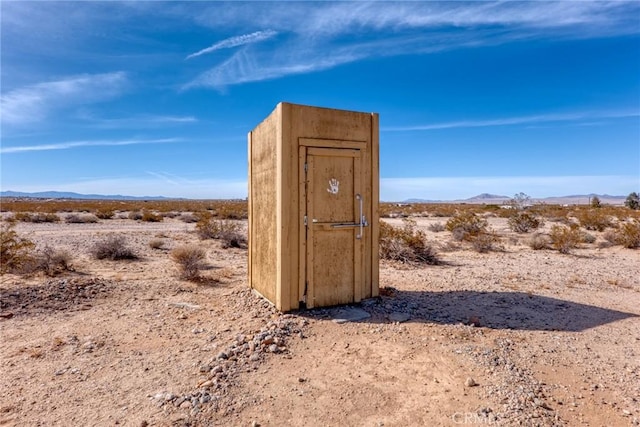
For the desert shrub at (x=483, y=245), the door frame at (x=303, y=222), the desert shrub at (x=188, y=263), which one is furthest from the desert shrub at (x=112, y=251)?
the desert shrub at (x=483, y=245)

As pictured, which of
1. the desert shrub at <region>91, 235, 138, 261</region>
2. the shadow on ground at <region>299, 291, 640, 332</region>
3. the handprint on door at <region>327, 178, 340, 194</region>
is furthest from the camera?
the desert shrub at <region>91, 235, 138, 261</region>

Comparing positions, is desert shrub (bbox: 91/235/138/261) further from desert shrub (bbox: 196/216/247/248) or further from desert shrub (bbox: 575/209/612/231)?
desert shrub (bbox: 575/209/612/231)

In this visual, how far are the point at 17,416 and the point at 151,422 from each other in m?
1.27

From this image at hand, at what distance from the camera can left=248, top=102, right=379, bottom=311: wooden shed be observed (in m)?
5.71

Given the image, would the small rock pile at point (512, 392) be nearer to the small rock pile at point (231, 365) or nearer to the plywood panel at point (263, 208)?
the small rock pile at point (231, 365)

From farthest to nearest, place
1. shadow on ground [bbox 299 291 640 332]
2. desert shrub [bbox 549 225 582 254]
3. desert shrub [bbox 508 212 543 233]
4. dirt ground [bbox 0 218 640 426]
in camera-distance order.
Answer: desert shrub [bbox 508 212 543 233] < desert shrub [bbox 549 225 582 254] < shadow on ground [bbox 299 291 640 332] < dirt ground [bbox 0 218 640 426]

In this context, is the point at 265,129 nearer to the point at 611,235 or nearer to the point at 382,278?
the point at 382,278

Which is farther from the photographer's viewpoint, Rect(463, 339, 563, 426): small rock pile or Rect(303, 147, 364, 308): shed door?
Rect(303, 147, 364, 308): shed door

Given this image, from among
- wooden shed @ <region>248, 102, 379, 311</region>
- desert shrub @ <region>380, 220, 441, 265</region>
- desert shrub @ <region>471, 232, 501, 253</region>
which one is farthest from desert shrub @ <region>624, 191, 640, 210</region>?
wooden shed @ <region>248, 102, 379, 311</region>

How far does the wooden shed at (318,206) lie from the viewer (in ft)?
18.7

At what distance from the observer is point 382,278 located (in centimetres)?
870

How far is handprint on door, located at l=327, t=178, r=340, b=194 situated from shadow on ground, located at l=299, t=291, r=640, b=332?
1.85 meters

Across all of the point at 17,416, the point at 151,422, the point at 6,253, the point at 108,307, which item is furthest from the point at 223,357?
the point at 6,253

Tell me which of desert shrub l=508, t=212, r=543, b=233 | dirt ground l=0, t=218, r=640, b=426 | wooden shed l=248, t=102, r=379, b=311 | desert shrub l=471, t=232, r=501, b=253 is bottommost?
dirt ground l=0, t=218, r=640, b=426
